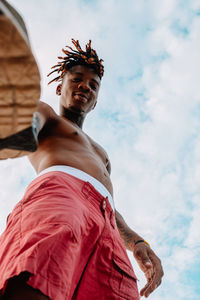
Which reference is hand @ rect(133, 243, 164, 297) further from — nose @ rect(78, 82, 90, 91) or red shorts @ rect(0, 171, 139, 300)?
nose @ rect(78, 82, 90, 91)

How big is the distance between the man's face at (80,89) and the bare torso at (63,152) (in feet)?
1.16

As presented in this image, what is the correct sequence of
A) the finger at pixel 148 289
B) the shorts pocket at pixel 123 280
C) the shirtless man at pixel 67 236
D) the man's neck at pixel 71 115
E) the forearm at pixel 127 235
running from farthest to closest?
the man's neck at pixel 71 115
the forearm at pixel 127 235
the finger at pixel 148 289
the shorts pocket at pixel 123 280
the shirtless man at pixel 67 236

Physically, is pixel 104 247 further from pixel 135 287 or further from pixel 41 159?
pixel 41 159

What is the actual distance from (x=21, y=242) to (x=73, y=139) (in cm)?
100

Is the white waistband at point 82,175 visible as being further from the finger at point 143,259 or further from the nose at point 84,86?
the nose at point 84,86

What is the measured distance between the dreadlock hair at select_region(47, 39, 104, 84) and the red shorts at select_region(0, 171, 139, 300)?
1.30m

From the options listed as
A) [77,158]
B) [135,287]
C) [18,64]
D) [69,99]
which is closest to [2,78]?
[18,64]

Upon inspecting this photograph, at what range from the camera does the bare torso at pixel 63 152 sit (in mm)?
1731

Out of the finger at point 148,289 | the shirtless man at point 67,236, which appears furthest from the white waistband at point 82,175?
the finger at point 148,289

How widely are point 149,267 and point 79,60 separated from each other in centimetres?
175

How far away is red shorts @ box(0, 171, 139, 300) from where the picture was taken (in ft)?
3.44

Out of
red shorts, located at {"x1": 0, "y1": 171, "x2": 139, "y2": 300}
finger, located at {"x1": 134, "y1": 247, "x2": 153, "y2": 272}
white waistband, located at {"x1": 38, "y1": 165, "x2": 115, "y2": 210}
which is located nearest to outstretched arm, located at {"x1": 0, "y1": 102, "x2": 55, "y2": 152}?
red shorts, located at {"x1": 0, "y1": 171, "x2": 139, "y2": 300}

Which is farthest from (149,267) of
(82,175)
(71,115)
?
(71,115)

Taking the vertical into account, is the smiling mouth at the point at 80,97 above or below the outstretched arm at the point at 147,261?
above
